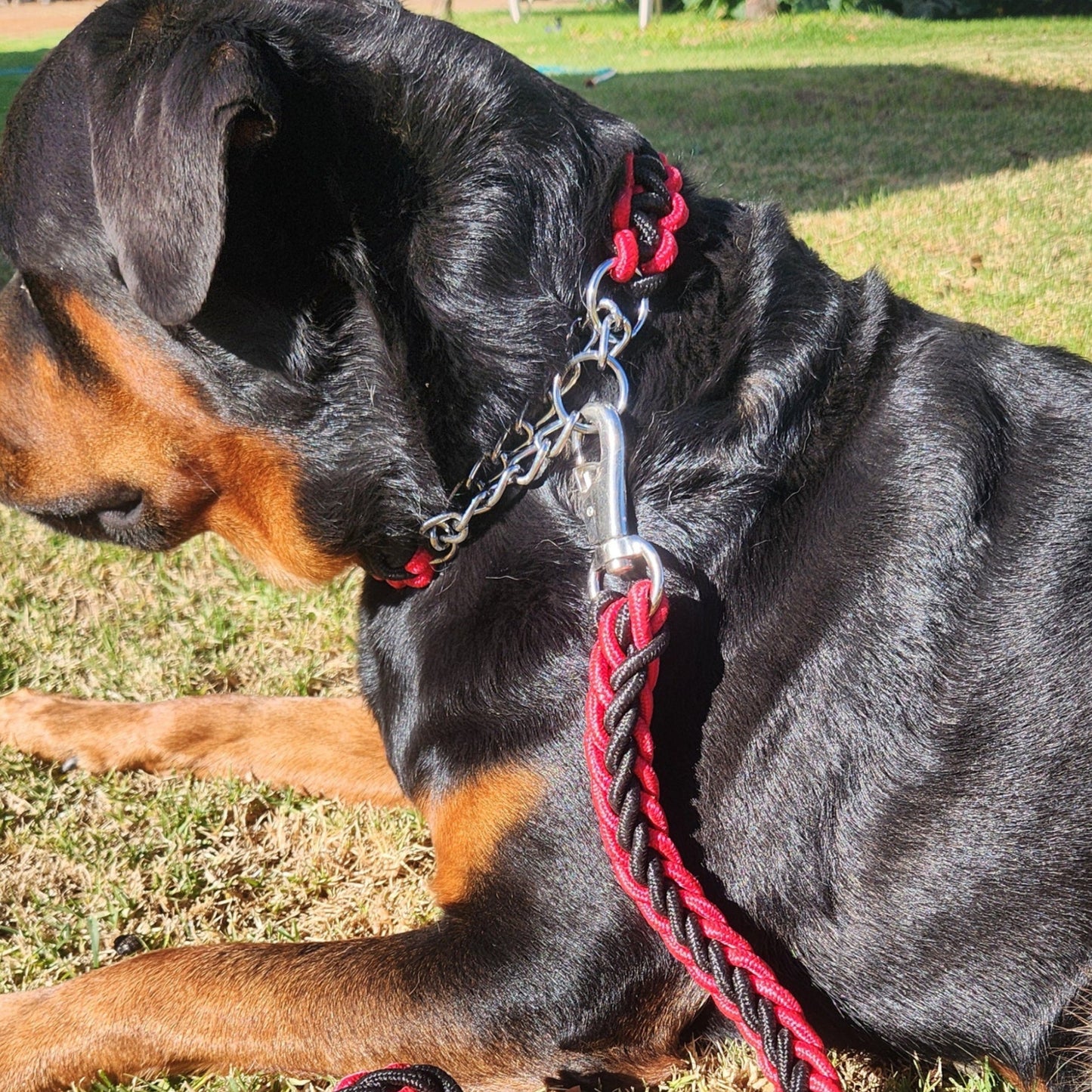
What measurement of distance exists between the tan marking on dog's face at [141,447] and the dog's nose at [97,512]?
2 cm

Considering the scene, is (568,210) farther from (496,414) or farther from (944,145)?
(944,145)

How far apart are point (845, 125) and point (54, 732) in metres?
10.1

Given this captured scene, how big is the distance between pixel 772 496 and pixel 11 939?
2.06m

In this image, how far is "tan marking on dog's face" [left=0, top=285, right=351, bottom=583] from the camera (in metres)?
2.25

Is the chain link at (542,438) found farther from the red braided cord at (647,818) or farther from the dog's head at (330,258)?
the red braided cord at (647,818)

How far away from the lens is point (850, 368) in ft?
7.32

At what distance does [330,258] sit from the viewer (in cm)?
213

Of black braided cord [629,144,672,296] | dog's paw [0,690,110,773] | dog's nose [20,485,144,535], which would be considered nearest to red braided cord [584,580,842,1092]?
black braided cord [629,144,672,296]

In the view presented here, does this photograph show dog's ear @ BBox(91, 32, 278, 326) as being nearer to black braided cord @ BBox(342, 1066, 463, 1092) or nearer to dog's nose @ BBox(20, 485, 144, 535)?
dog's nose @ BBox(20, 485, 144, 535)

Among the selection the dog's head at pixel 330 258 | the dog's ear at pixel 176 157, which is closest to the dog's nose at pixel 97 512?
the dog's head at pixel 330 258

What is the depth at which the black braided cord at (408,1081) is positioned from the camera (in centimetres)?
191

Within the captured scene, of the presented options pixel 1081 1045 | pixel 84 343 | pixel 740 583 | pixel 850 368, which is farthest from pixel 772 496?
pixel 84 343

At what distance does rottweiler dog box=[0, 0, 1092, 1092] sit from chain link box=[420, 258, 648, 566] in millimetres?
45

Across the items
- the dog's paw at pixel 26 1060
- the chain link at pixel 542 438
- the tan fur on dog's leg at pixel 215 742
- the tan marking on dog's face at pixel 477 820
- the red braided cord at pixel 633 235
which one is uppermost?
the red braided cord at pixel 633 235
